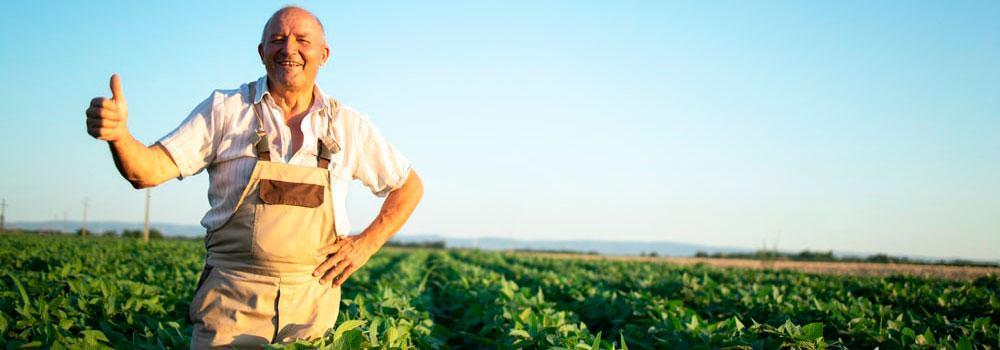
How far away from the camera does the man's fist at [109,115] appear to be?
1.77 meters

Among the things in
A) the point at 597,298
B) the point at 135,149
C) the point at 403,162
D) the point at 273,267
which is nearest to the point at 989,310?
the point at 597,298

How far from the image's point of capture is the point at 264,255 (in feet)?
7.47

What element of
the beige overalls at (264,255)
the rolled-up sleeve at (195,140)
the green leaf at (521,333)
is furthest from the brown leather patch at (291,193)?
the green leaf at (521,333)

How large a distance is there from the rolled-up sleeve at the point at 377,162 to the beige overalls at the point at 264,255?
209 mm

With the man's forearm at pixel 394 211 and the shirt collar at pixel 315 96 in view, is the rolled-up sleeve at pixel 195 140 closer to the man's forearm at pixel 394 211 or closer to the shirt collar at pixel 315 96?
the shirt collar at pixel 315 96

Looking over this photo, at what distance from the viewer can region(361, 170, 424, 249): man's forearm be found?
2.68 m

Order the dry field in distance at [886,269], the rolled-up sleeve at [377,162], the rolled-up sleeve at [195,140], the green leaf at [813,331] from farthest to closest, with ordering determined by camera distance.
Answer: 1. the dry field in distance at [886,269]
2. the green leaf at [813,331]
3. the rolled-up sleeve at [377,162]
4. the rolled-up sleeve at [195,140]

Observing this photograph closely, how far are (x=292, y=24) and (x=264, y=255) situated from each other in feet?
2.89

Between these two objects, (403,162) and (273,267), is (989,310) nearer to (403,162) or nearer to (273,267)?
(403,162)

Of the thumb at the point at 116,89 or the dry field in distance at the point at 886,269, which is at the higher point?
the thumb at the point at 116,89

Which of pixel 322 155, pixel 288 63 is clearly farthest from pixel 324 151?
pixel 288 63

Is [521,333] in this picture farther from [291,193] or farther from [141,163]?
[141,163]

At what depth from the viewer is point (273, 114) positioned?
2.37 m

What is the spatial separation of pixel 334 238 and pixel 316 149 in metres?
0.36
